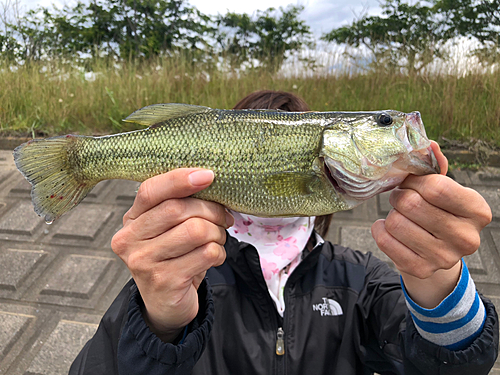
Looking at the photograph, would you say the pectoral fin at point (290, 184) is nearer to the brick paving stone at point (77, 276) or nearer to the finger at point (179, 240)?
the finger at point (179, 240)

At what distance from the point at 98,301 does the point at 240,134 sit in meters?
2.94

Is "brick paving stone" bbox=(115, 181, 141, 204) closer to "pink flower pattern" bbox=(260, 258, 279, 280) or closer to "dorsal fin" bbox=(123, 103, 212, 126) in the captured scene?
"pink flower pattern" bbox=(260, 258, 279, 280)

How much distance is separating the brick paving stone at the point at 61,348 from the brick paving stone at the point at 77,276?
0.33 meters

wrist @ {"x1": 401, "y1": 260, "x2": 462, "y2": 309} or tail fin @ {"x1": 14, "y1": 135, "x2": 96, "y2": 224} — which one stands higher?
tail fin @ {"x1": 14, "y1": 135, "x2": 96, "y2": 224}

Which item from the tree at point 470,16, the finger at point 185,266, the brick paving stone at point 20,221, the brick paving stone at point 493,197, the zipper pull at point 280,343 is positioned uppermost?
the tree at point 470,16

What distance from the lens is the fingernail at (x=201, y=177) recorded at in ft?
4.06

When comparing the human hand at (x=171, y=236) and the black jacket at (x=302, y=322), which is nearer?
the human hand at (x=171, y=236)

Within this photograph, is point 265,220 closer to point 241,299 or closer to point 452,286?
point 241,299

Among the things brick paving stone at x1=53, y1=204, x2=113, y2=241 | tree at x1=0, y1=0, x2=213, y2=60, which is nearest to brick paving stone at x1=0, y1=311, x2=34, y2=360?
brick paving stone at x1=53, y1=204, x2=113, y2=241

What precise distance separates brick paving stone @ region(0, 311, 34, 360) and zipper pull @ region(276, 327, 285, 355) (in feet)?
8.58

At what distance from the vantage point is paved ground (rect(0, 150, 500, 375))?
10.3 feet

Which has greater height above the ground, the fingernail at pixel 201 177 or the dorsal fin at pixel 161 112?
the dorsal fin at pixel 161 112

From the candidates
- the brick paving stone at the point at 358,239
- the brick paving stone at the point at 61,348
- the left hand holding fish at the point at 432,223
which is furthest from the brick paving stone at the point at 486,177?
the brick paving stone at the point at 61,348

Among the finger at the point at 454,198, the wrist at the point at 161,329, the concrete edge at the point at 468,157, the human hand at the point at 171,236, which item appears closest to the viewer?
the finger at the point at 454,198
